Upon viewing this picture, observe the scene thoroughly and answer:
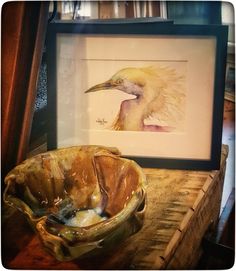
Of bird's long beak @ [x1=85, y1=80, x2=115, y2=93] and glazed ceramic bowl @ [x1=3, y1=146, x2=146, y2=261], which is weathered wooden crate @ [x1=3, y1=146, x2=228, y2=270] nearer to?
glazed ceramic bowl @ [x1=3, y1=146, x2=146, y2=261]

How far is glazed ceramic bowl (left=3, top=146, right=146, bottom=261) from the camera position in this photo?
2.59 ft

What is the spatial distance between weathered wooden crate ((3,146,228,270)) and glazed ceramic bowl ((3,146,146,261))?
0.09 ft

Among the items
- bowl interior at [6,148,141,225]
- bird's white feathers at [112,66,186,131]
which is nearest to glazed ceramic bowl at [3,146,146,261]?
bowl interior at [6,148,141,225]

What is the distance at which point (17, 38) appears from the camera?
82cm

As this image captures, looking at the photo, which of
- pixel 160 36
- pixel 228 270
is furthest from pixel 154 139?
pixel 228 270

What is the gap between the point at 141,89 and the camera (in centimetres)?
83

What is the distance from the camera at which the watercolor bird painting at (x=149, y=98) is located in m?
0.82

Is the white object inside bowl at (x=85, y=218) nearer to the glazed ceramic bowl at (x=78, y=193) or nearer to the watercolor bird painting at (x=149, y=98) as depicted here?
the glazed ceramic bowl at (x=78, y=193)

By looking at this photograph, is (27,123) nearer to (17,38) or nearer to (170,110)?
(17,38)

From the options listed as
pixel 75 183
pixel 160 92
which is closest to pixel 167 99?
pixel 160 92

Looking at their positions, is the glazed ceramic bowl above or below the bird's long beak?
below

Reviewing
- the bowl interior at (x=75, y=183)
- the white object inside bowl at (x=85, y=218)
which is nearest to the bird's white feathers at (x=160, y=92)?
the bowl interior at (x=75, y=183)
